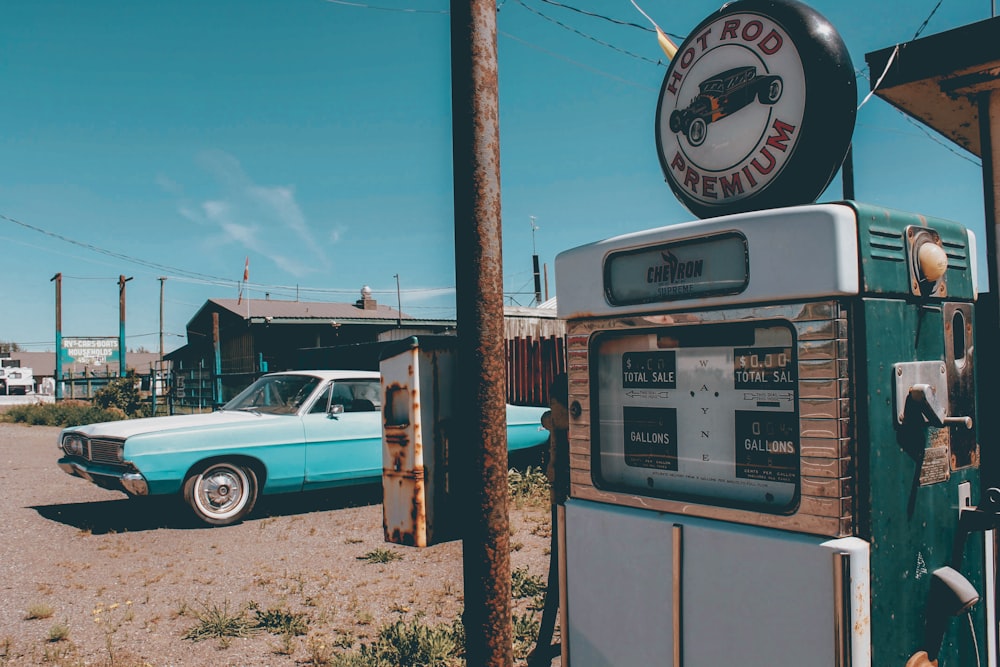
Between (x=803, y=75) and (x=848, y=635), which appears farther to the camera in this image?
(x=803, y=75)

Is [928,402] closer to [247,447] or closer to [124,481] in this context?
[247,447]

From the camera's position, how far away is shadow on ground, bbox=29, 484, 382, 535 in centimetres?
746

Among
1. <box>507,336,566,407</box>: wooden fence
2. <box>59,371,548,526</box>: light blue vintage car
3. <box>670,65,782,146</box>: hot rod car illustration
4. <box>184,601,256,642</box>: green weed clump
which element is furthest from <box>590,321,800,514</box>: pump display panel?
<box>507,336,566,407</box>: wooden fence

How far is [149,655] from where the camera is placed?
425 centimetres

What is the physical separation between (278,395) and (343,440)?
3.02ft

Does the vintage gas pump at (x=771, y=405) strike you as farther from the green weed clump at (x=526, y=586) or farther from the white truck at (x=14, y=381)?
the white truck at (x=14, y=381)

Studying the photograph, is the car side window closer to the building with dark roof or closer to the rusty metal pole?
the building with dark roof

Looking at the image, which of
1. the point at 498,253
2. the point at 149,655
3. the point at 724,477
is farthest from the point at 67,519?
the point at 724,477

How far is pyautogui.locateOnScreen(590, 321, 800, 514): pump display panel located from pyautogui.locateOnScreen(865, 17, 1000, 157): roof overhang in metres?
2.55

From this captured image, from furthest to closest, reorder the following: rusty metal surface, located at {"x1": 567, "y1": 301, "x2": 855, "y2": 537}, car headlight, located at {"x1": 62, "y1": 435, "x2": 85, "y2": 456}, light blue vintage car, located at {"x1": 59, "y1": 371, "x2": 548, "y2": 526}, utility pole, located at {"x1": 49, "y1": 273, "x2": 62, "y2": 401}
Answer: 1. utility pole, located at {"x1": 49, "y1": 273, "x2": 62, "y2": 401}
2. car headlight, located at {"x1": 62, "y1": 435, "x2": 85, "y2": 456}
3. light blue vintage car, located at {"x1": 59, "y1": 371, "x2": 548, "y2": 526}
4. rusty metal surface, located at {"x1": 567, "y1": 301, "x2": 855, "y2": 537}

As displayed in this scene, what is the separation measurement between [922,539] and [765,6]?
1.55 meters

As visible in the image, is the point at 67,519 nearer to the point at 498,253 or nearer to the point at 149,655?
the point at 149,655

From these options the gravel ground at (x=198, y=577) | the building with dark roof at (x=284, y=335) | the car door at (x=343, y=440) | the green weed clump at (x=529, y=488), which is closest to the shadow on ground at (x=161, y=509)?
the gravel ground at (x=198, y=577)

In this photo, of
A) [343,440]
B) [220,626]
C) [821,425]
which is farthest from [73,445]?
[821,425]
